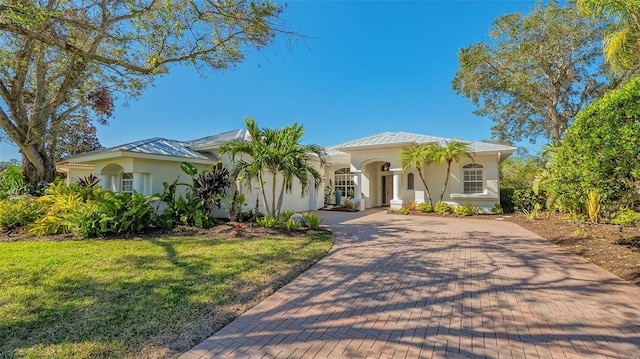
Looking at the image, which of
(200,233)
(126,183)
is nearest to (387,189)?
(200,233)

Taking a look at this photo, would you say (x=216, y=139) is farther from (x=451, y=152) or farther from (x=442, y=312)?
(x=442, y=312)

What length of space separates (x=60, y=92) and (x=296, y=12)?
1203cm

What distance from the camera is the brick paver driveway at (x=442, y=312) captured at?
3213 mm

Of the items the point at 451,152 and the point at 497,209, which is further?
the point at 497,209

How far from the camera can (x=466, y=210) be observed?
15227 millimetres

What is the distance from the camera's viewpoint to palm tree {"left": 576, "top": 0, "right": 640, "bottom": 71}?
7.84 m

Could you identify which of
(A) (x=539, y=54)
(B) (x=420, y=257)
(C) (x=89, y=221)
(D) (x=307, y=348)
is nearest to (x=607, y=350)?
(D) (x=307, y=348)

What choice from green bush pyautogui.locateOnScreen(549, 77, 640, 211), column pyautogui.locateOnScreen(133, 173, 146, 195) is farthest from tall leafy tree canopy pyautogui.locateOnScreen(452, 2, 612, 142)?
column pyautogui.locateOnScreen(133, 173, 146, 195)

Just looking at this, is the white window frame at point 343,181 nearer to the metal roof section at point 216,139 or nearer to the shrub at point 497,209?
the metal roof section at point 216,139

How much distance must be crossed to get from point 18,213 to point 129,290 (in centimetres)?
949

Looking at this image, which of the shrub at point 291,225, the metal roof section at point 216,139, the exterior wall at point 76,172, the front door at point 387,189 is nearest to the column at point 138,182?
the metal roof section at point 216,139

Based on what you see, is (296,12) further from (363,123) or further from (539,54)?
(539,54)

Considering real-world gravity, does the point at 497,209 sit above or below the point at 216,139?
below

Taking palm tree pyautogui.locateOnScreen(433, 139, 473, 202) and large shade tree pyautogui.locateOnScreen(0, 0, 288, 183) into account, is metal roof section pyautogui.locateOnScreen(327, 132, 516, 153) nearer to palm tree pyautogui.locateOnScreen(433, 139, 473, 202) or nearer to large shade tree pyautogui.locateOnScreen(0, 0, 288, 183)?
palm tree pyautogui.locateOnScreen(433, 139, 473, 202)
